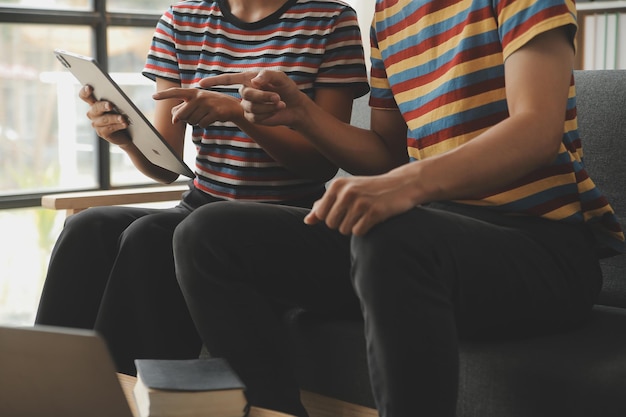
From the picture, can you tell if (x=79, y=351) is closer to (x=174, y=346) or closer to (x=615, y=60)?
(x=174, y=346)

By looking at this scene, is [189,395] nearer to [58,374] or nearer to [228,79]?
[58,374]

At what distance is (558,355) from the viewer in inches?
44.5

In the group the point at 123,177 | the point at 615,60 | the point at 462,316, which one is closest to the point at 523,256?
the point at 462,316

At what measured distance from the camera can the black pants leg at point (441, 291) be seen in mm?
967

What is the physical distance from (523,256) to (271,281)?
38cm

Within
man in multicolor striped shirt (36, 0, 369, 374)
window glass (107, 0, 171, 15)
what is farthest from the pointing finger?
window glass (107, 0, 171, 15)

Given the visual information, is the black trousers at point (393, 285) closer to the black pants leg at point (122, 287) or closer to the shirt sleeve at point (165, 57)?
the black pants leg at point (122, 287)

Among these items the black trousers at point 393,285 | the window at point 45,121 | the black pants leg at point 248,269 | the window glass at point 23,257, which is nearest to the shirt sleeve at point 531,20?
the black trousers at point 393,285

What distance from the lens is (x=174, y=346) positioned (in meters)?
1.46

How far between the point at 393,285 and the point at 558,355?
298 mm

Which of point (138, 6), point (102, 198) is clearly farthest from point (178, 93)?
point (138, 6)

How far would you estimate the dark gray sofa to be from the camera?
1.10 m

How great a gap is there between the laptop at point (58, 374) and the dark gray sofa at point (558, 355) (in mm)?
442

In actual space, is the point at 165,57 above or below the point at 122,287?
above
